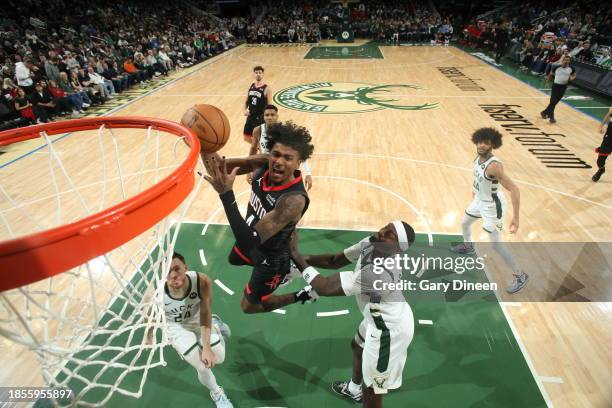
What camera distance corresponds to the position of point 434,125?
31.3 feet

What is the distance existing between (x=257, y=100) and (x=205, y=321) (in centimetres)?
473

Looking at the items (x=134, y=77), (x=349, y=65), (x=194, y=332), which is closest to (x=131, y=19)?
(x=134, y=77)

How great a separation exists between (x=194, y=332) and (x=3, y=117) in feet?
31.0

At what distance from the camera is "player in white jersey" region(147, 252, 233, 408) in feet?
9.17

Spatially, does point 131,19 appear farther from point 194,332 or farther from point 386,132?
point 194,332

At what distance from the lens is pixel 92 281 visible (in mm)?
1868

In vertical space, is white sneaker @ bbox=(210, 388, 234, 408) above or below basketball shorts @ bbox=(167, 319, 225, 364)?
below

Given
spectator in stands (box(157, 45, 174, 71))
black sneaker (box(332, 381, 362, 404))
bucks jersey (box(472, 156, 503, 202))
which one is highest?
bucks jersey (box(472, 156, 503, 202))

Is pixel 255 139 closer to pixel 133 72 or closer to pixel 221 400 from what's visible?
pixel 221 400

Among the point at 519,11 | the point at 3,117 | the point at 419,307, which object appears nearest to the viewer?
the point at 419,307

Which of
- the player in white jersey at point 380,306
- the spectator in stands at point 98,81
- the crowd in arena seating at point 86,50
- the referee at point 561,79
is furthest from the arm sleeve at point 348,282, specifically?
the spectator in stands at point 98,81

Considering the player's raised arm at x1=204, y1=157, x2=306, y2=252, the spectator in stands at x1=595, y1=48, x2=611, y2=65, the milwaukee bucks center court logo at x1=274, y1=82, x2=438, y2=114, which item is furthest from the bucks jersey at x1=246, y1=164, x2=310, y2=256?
the spectator in stands at x1=595, y1=48, x2=611, y2=65

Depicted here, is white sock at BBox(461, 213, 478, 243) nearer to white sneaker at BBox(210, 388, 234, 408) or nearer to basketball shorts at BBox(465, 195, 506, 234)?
basketball shorts at BBox(465, 195, 506, 234)

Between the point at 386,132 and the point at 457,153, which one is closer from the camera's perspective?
the point at 457,153
